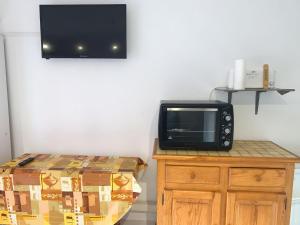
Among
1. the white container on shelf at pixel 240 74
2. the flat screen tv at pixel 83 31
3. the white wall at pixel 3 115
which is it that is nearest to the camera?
the white container on shelf at pixel 240 74

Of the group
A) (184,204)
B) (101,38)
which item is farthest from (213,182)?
(101,38)

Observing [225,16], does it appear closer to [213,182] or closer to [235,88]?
[235,88]

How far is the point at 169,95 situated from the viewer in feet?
6.80

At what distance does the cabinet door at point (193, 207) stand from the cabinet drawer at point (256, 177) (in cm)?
16

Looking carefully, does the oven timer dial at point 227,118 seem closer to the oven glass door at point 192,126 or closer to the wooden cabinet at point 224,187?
the oven glass door at point 192,126

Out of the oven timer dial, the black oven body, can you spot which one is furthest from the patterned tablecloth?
the oven timer dial

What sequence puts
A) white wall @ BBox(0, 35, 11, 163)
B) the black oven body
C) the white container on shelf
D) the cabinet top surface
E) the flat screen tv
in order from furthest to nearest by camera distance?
white wall @ BBox(0, 35, 11, 163), the flat screen tv, the white container on shelf, the black oven body, the cabinet top surface

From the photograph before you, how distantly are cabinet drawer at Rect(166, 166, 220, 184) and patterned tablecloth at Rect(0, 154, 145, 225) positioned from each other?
0.26 m

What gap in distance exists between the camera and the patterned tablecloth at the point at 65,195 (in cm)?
171

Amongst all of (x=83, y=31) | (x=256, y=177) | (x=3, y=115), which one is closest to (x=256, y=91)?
(x=256, y=177)

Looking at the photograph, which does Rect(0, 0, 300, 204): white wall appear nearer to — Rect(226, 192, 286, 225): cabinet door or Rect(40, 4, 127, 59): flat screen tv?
Rect(40, 4, 127, 59): flat screen tv

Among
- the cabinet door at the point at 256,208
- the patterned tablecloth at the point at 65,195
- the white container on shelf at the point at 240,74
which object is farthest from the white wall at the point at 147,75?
the cabinet door at the point at 256,208

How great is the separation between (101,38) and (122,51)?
7.9 inches

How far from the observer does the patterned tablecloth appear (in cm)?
171
